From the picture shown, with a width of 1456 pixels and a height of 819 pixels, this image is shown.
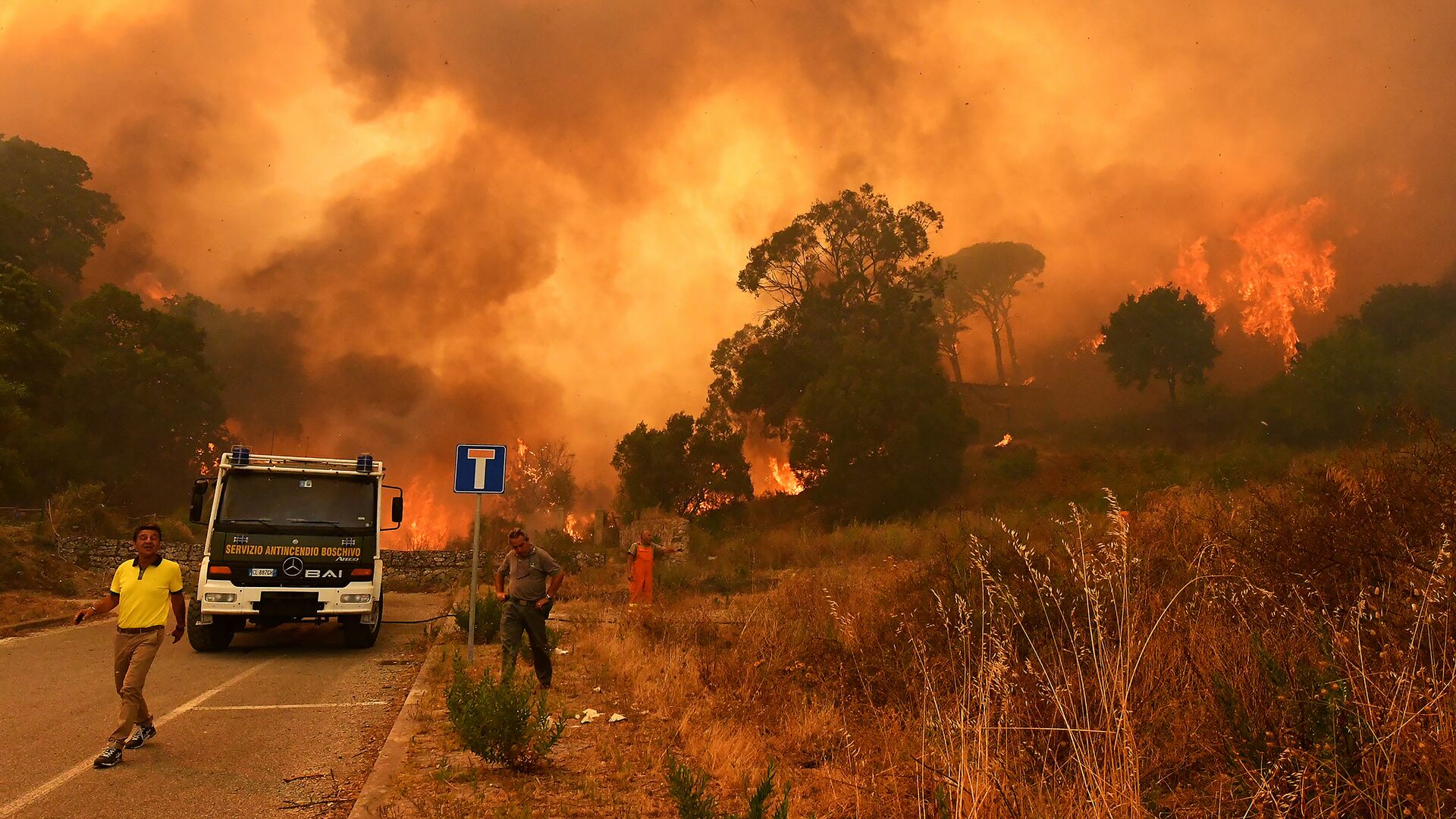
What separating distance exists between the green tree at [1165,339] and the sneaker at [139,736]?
179ft

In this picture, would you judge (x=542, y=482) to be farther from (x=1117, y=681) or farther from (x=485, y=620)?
(x=1117, y=681)

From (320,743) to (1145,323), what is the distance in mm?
55329

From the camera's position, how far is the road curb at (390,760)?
4.80 metres

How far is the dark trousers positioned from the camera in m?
8.66

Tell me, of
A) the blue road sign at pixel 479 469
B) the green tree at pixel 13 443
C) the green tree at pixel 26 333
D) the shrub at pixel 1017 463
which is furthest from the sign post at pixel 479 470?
the shrub at pixel 1017 463

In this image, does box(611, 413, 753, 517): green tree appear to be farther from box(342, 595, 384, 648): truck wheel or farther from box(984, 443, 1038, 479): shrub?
box(342, 595, 384, 648): truck wheel

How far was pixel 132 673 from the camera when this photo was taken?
6.39 meters

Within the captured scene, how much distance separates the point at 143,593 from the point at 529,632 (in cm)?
335

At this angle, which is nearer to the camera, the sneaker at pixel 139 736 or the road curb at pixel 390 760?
the road curb at pixel 390 760

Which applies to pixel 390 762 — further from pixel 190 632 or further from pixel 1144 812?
pixel 190 632

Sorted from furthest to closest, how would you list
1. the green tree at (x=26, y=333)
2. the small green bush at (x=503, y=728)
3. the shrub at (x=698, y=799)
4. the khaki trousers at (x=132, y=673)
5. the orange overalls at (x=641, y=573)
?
1. the green tree at (x=26, y=333)
2. the orange overalls at (x=641, y=573)
3. the khaki trousers at (x=132, y=673)
4. the small green bush at (x=503, y=728)
5. the shrub at (x=698, y=799)

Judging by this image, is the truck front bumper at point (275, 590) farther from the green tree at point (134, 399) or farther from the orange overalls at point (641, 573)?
the green tree at point (134, 399)

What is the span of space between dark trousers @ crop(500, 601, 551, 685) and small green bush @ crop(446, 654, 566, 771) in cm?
267

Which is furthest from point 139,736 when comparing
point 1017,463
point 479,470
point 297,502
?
point 1017,463
